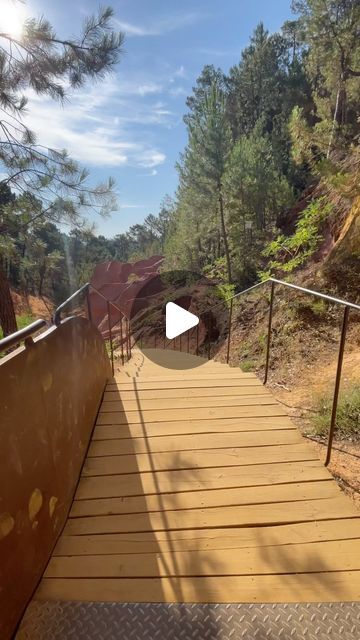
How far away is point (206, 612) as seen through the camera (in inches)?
44.8

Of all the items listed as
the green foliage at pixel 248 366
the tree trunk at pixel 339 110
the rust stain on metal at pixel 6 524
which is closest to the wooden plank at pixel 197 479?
the rust stain on metal at pixel 6 524

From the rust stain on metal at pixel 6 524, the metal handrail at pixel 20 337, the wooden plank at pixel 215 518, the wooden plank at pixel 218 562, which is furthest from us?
the wooden plank at pixel 215 518

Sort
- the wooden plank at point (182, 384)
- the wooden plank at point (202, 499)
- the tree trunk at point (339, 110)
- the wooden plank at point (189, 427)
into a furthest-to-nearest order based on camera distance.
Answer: the tree trunk at point (339, 110) < the wooden plank at point (182, 384) < the wooden plank at point (189, 427) < the wooden plank at point (202, 499)

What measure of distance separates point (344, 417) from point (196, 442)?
A: 1.32 meters

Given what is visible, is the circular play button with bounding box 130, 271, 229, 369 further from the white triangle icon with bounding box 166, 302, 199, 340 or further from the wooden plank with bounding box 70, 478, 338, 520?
the wooden plank with bounding box 70, 478, 338, 520

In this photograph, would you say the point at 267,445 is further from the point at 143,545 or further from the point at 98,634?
the point at 98,634

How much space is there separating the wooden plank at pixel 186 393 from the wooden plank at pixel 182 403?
53 millimetres

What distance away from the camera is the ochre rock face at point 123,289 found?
67.8 feet

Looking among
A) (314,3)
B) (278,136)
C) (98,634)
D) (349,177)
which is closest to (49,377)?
(98,634)

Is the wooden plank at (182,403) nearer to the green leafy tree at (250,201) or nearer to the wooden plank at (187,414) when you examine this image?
the wooden plank at (187,414)

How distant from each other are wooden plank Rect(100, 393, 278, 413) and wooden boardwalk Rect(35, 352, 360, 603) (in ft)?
0.47

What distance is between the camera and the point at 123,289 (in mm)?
26422

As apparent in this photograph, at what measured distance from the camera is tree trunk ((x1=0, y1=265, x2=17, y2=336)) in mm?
5684

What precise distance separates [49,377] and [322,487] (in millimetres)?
1415
